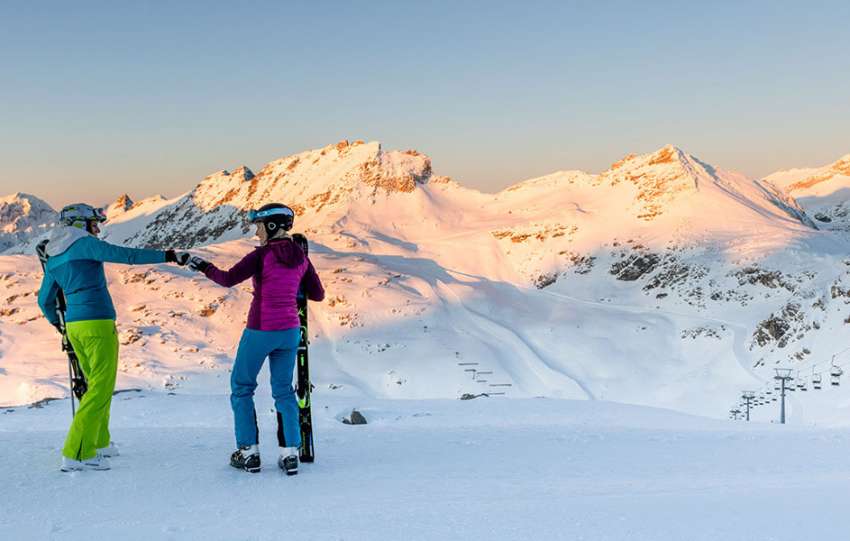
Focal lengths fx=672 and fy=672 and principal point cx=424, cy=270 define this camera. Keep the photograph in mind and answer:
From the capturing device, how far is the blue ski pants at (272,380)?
5926 millimetres

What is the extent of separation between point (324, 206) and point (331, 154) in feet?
83.5

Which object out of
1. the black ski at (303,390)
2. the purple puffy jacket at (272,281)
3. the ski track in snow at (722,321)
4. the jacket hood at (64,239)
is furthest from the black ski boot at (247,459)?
the ski track in snow at (722,321)

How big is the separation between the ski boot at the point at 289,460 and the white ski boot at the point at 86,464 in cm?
157

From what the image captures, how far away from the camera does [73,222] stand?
6.12 m

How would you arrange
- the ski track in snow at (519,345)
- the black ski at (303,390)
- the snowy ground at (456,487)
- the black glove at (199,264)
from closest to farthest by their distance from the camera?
the snowy ground at (456,487), the black glove at (199,264), the black ski at (303,390), the ski track in snow at (519,345)

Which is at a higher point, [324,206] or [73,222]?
[324,206]

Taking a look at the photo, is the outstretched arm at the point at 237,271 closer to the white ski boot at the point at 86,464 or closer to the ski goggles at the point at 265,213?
the ski goggles at the point at 265,213

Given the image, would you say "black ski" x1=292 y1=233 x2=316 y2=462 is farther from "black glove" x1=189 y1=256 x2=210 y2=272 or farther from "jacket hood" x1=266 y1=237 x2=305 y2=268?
"black glove" x1=189 y1=256 x2=210 y2=272

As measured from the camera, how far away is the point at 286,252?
592 cm

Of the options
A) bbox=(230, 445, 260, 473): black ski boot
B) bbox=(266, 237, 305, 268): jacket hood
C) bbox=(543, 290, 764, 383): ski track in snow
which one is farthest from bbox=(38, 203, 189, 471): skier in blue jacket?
bbox=(543, 290, 764, 383): ski track in snow

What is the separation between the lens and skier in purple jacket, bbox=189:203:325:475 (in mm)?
5891

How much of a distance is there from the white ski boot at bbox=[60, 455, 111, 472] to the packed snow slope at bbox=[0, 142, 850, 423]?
3438 cm

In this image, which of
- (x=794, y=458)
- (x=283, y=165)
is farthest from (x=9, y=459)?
(x=283, y=165)

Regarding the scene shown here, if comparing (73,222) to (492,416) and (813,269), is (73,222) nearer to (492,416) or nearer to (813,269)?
(492,416)
